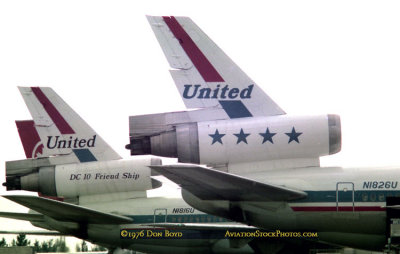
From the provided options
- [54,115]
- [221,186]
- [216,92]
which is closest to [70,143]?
[54,115]

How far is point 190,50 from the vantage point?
19.7m

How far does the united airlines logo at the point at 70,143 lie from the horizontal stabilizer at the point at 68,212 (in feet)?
9.94

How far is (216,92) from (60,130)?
9.94 m

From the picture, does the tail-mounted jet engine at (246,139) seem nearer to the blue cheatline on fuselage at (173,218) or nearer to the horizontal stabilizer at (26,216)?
the blue cheatline on fuselage at (173,218)

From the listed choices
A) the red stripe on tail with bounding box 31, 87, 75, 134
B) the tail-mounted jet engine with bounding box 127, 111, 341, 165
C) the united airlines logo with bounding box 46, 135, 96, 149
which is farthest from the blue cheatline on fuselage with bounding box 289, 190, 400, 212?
the red stripe on tail with bounding box 31, 87, 75, 134

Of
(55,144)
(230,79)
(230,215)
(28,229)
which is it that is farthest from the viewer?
(28,229)

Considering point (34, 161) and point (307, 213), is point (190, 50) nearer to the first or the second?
point (307, 213)

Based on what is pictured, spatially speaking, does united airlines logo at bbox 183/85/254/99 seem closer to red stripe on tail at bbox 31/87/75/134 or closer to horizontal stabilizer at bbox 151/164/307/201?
horizontal stabilizer at bbox 151/164/307/201

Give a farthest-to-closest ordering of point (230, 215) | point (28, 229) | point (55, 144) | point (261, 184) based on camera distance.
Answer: point (28, 229)
point (55, 144)
point (230, 215)
point (261, 184)

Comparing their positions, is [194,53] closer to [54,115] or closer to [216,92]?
[216,92]

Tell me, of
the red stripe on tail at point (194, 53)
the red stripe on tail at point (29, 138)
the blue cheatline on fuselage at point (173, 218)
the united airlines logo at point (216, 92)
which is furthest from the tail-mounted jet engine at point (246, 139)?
the red stripe on tail at point (29, 138)

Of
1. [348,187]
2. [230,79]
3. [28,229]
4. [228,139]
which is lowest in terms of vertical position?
[28,229]

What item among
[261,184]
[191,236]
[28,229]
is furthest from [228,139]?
[28,229]

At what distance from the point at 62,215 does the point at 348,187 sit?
432 inches
